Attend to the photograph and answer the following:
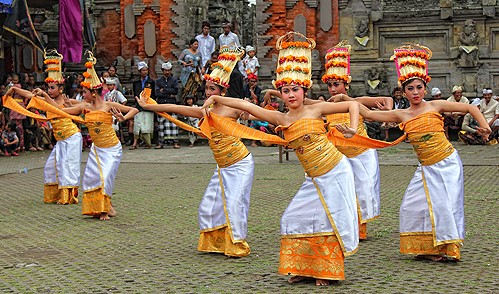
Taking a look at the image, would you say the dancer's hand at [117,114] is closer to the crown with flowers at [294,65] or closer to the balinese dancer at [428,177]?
the crown with flowers at [294,65]

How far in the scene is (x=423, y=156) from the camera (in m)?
7.97

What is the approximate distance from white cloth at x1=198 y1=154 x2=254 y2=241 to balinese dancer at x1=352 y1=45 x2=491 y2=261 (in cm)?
143

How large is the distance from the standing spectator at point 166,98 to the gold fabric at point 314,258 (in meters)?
14.6

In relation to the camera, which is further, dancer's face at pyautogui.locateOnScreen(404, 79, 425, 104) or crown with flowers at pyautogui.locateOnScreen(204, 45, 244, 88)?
crown with flowers at pyautogui.locateOnScreen(204, 45, 244, 88)

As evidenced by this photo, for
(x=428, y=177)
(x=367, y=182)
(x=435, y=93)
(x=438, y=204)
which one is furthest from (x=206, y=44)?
(x=438, y=204)

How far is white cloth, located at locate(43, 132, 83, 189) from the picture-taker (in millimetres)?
12391

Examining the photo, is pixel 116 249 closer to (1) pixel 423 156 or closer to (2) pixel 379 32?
(1) pixel 423 156

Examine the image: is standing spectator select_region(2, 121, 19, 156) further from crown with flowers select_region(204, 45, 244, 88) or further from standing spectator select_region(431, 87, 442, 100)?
crown with flowers select_region(204, 45, 244, 88)

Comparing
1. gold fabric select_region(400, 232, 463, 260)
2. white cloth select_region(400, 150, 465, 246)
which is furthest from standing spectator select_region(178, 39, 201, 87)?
gold fabric select_region(400, 232, 463, 260)

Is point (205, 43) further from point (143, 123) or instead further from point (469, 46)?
point (469, 46)

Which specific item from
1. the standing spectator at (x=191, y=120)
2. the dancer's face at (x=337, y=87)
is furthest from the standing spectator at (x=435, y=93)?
the dancer's face at (x=337, y=87)

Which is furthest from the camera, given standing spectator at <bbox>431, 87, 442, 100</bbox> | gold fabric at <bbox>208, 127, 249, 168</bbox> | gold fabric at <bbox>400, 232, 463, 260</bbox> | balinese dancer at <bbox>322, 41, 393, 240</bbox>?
standing spectator at <bbox>431, 87, 442, 100</bbox>

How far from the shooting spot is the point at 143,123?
21.5 meters

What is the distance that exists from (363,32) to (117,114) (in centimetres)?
1319
